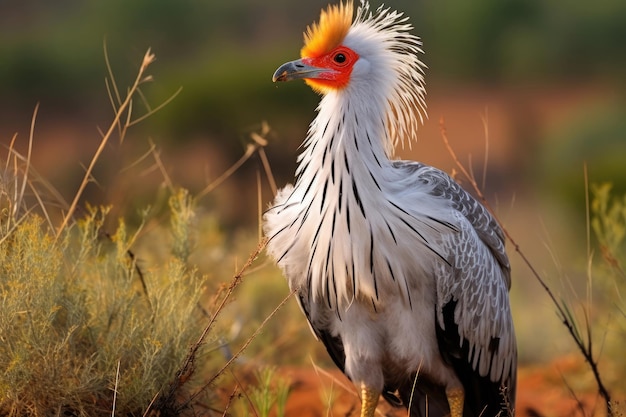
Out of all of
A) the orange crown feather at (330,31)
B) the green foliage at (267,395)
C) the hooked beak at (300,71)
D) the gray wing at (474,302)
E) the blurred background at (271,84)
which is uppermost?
the orange crown feather at (330,31)

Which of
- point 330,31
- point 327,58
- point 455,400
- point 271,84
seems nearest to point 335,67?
point 327,58

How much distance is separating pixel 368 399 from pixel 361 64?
1394mm

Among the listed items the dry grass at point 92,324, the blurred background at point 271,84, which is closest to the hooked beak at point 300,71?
the dry grass at point 92,324

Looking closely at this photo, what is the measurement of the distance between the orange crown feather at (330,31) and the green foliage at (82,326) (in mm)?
910

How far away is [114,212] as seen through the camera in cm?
559

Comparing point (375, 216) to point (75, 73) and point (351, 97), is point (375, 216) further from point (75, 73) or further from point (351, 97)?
point (75, 73)

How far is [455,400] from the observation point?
4.54 meters

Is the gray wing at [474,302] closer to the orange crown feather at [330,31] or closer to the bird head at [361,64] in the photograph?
the bird head at [361,64]

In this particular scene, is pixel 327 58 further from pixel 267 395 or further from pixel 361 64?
pixel 267 395

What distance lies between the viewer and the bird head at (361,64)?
4184 mm

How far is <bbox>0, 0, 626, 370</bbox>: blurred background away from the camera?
17.9 meters

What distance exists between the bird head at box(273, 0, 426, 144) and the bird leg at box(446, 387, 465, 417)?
3.65ft

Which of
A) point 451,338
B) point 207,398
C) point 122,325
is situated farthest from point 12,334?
point 451,338

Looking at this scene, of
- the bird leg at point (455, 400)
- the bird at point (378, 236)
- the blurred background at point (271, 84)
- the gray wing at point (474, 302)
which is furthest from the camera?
the blurred background at point (271, 84)
